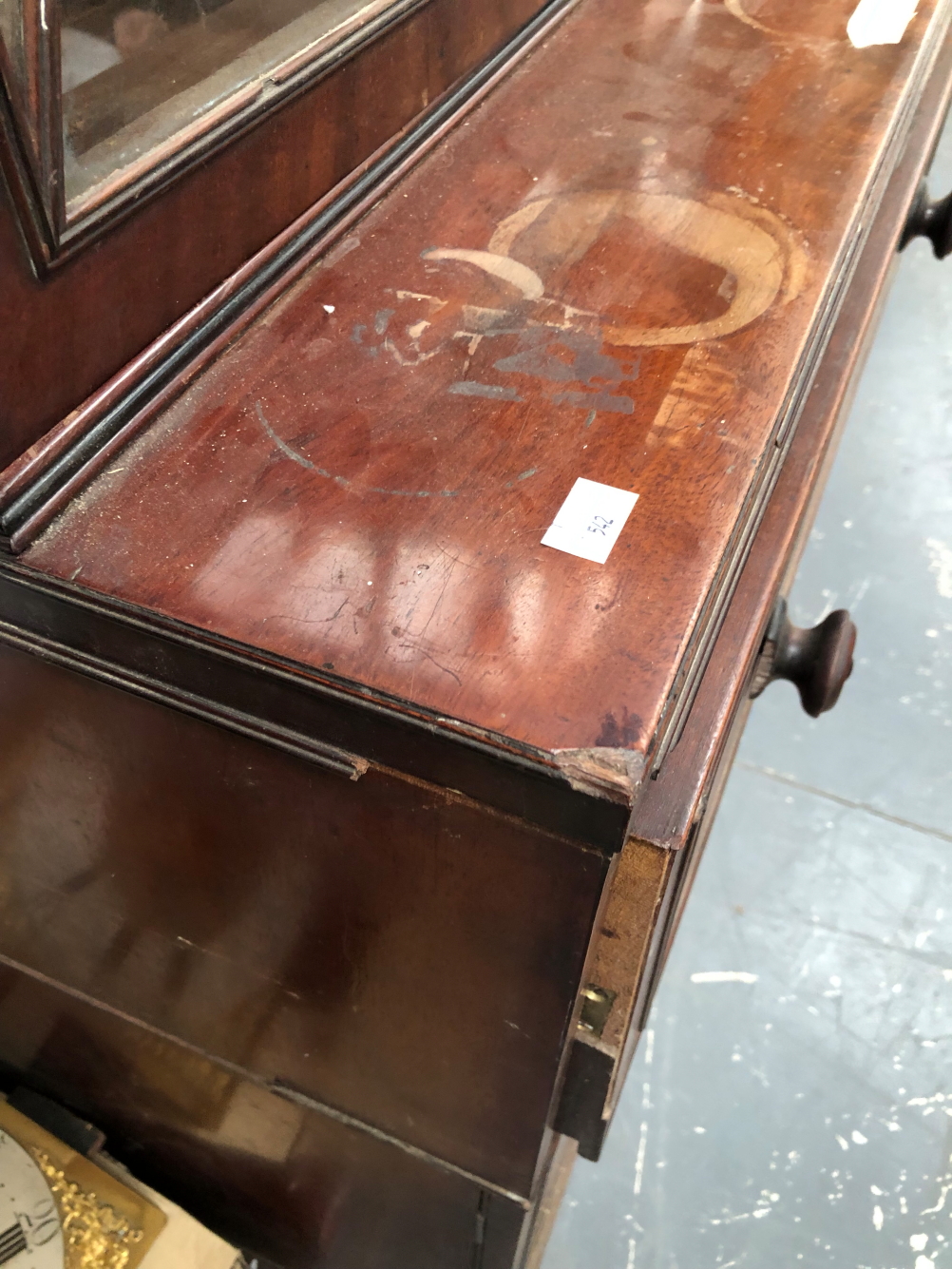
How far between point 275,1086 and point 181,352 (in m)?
0.55

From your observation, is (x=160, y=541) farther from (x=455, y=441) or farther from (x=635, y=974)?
(x=635, y=974)

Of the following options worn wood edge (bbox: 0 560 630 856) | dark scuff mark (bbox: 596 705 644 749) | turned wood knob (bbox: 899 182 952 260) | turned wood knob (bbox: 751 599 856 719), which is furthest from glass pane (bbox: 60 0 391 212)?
turned wood knob (bbox: 899 182 952 260)

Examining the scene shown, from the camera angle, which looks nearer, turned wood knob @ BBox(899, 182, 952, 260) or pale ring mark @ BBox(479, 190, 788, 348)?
pale ring mark @ BBox(479, 190, 788, 348)

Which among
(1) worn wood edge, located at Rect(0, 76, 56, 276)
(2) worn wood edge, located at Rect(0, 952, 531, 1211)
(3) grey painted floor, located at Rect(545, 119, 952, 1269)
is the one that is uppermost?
(1) worn wood edge, located at Rect(0, 76, 56, 276)

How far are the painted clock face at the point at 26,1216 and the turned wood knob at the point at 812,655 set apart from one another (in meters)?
0.79

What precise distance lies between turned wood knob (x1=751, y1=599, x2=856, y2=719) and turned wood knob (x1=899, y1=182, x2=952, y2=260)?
Result: 0.72m

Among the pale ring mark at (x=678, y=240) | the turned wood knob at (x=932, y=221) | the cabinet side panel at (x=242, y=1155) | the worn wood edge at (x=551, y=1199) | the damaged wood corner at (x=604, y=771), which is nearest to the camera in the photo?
the damaged wood corner at (x=604, y=771)

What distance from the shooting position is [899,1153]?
119 centimetres

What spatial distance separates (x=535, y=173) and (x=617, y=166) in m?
0.08

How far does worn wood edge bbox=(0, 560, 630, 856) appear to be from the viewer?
464 millimetres

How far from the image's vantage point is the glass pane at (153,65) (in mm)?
523

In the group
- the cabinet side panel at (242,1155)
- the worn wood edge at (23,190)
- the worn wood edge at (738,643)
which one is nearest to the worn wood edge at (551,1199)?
the cabinet side panel at (242,1155)

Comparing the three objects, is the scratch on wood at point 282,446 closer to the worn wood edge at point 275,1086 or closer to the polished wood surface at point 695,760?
the polished wood surface at point 695,760

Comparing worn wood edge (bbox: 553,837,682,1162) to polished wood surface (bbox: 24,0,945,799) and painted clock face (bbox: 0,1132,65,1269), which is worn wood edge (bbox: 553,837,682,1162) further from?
painted clock face (bbox: 0,1132,65,1269)
